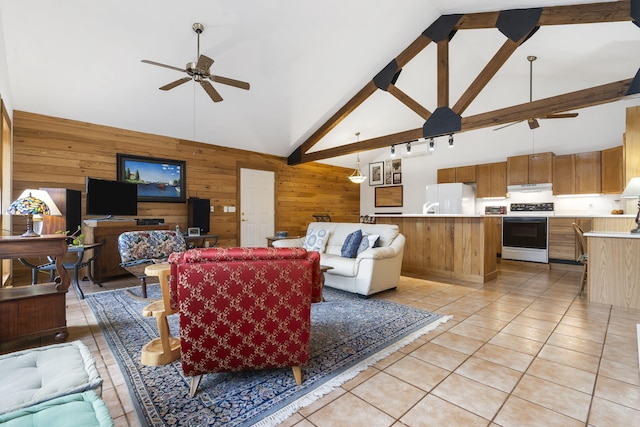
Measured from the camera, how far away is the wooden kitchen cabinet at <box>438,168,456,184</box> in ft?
23.7

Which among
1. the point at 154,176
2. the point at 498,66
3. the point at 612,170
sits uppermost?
the point at 498,66

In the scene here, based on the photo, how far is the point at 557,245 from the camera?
552 centimetres

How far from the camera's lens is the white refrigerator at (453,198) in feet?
22.3

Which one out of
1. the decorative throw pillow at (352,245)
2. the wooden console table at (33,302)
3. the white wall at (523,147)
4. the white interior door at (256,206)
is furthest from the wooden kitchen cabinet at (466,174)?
the wooden console table at (33,302)

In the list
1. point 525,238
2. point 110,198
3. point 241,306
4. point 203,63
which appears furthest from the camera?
point 525,238

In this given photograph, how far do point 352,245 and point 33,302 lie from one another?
3.18 meters

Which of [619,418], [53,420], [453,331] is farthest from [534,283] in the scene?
[53,420]

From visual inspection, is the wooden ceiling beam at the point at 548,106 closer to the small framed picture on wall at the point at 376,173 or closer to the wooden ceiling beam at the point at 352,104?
the wooden ceiling beam at the point at 352,104

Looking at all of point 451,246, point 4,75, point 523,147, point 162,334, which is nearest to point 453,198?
point 523,147

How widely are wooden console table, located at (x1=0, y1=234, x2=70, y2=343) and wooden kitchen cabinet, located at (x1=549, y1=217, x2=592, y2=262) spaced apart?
7255 mm

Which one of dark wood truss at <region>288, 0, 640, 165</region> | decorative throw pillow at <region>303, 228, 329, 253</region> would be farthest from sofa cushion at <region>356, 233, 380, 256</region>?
dark wood truss at <region>288, 0, 640, 165</region>

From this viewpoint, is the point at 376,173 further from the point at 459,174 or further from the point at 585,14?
the point at 585,14

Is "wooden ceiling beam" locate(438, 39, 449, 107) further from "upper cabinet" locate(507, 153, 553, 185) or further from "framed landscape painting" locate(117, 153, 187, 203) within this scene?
"framed landscape painting" locate(117, 153, 187, 203)

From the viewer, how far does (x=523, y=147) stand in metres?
6.35
